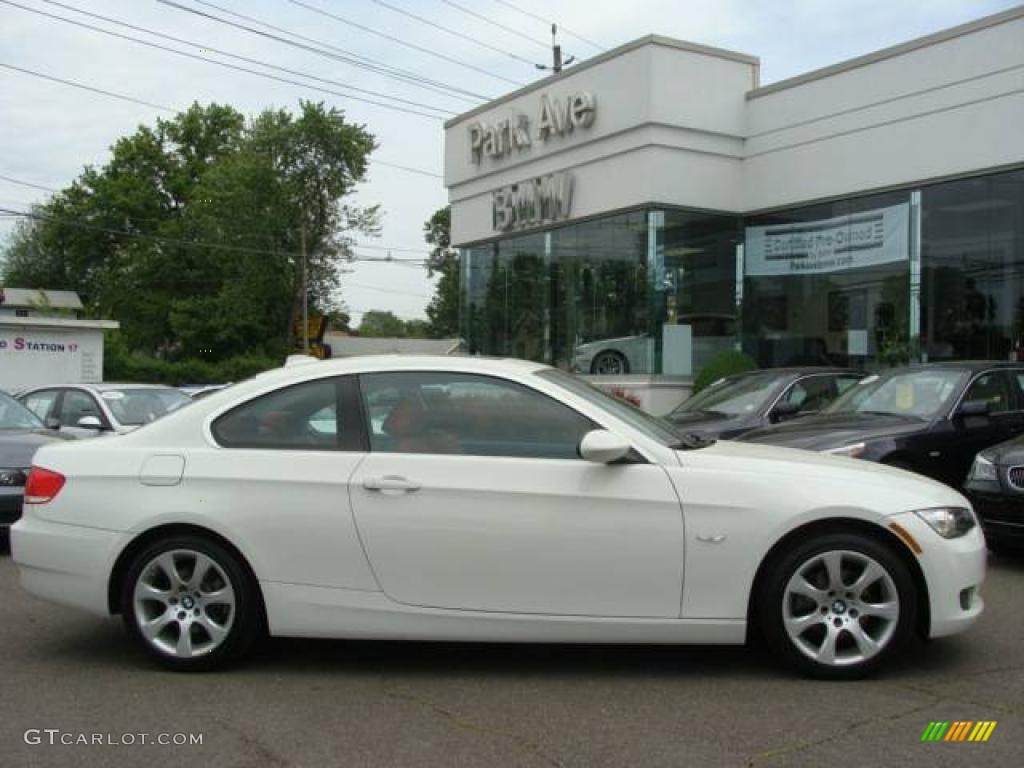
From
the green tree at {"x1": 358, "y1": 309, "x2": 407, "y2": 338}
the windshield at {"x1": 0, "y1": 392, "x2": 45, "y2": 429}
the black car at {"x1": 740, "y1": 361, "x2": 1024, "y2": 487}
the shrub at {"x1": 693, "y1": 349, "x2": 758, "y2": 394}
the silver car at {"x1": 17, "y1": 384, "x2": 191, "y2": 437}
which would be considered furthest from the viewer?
the green tree at {"x1": 358, "y1": 309, "x2": 407, "y2": 338}

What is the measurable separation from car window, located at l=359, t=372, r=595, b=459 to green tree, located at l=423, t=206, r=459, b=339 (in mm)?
61275

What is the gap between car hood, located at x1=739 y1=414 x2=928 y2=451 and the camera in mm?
8070

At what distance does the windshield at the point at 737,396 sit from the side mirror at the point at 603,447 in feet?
21.9

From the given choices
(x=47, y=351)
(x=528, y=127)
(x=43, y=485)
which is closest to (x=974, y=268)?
(x=528, y=127)

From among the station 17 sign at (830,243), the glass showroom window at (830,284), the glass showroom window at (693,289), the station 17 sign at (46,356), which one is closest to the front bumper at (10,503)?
the glass showroom window at (693,289)

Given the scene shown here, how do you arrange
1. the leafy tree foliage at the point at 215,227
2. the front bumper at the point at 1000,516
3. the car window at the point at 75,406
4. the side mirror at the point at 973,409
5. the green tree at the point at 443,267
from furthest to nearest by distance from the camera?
the green tree at the point at 443,267 → the leafy tree foliage at the point at 215,227 → the car window at the point at 75,406 → the side mirror at the point at 973,409 → the front bumper at the point at 1000,516

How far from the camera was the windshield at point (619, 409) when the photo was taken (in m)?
4.98

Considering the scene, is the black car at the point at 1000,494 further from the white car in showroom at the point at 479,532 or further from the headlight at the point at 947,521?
the headlight at the point at 947,521

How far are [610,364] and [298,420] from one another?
1472cm

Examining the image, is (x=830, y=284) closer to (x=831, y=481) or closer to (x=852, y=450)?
(x=852, y=450)

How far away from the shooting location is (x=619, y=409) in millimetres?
5160

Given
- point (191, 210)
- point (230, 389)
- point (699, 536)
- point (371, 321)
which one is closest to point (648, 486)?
point (699, 536)

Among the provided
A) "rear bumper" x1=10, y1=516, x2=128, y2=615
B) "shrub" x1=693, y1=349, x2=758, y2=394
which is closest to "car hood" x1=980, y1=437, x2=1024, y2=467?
"rear bumper" x1=10, y1=516, x2=128, y2=615

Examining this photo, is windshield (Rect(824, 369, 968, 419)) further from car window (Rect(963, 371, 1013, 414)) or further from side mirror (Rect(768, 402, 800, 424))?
side mirror (Rect(768, 402, 800, 424))
